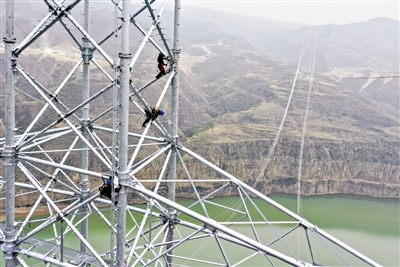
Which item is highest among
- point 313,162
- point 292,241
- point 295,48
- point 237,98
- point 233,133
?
point 295,48

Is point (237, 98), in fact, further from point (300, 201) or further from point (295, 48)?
point (295, 48)

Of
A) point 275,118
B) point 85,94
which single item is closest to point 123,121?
point 85,94

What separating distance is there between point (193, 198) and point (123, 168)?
1417 centimetres

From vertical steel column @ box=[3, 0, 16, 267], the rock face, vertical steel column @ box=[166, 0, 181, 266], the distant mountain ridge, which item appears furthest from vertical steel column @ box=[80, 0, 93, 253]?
the rock face

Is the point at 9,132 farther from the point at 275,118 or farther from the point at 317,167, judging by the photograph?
the point at 275,118

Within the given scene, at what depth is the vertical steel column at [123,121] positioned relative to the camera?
331 cm

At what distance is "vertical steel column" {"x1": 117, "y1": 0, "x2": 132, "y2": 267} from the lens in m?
3.31

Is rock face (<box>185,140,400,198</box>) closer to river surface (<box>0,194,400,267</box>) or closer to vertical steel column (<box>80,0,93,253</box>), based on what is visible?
river surface (<box>0,194,400,267</box>)

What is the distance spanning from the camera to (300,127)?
74.1ft

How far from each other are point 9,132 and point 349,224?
1440 centimetres

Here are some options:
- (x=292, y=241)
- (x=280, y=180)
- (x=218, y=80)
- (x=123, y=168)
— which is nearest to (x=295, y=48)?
(x=218, y=80)

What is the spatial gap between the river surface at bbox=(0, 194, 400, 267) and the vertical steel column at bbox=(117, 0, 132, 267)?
6.88m

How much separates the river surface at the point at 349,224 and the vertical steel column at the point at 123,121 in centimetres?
688

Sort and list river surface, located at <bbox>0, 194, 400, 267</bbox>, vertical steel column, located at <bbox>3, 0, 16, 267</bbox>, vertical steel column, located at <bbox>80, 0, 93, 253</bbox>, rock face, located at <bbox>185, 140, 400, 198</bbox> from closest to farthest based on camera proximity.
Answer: vertical steel column, located at <bbox>3, 0, 16, 267</bbox>
vertical steel column, located at <bbox>80, 0, 93, 253</bbox>
river surface, located at <bbox>0, 194, 400, 267</bbox>
rock face, located at <bbox>185, 140, 400, 198</bbox>
